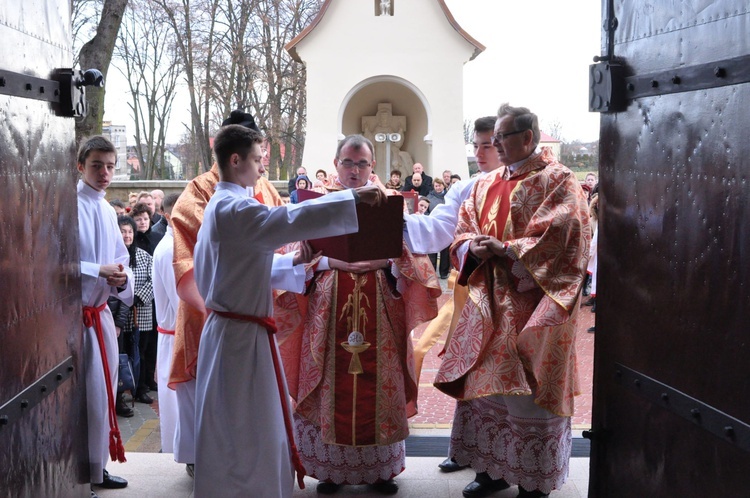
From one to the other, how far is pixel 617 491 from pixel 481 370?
34.7 inches

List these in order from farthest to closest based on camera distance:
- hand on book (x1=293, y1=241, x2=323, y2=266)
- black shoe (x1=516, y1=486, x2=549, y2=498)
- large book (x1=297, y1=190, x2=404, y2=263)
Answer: black shoe (x1=516, y1=486, x2=549, y2=498)
hand on book (x1=293, y1=241, x2=323, y2=266)
large book (x1=297, y1=190, x2=404, y2=263)

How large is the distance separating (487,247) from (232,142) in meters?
1.35

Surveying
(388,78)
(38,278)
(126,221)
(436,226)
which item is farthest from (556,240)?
(388,78)

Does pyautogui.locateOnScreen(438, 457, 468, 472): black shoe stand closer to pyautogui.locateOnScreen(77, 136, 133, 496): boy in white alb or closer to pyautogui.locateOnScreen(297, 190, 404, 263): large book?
pyautogui.locateOnScreen(297, 190, 404, 263): large book

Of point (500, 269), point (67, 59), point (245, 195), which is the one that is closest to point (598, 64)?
point (500, 269)

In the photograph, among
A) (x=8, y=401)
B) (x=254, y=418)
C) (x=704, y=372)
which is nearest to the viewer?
→ (x=704, y=372)

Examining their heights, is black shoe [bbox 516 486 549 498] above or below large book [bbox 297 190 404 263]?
below

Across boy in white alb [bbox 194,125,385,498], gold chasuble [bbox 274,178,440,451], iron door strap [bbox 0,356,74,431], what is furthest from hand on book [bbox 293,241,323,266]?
iron door strap [bbox 0,356,74,431]

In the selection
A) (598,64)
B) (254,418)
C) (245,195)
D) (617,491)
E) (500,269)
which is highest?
(598,64)

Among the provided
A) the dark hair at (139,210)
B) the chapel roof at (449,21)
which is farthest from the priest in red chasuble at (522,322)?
the chapel roof at (449,21)

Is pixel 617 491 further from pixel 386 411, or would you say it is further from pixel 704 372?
pixel 386 411

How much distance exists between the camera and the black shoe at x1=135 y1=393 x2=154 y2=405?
6387mm

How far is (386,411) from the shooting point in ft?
13.2

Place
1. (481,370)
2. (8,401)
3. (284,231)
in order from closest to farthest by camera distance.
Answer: (8,401) < (284,231) < (481,370)
